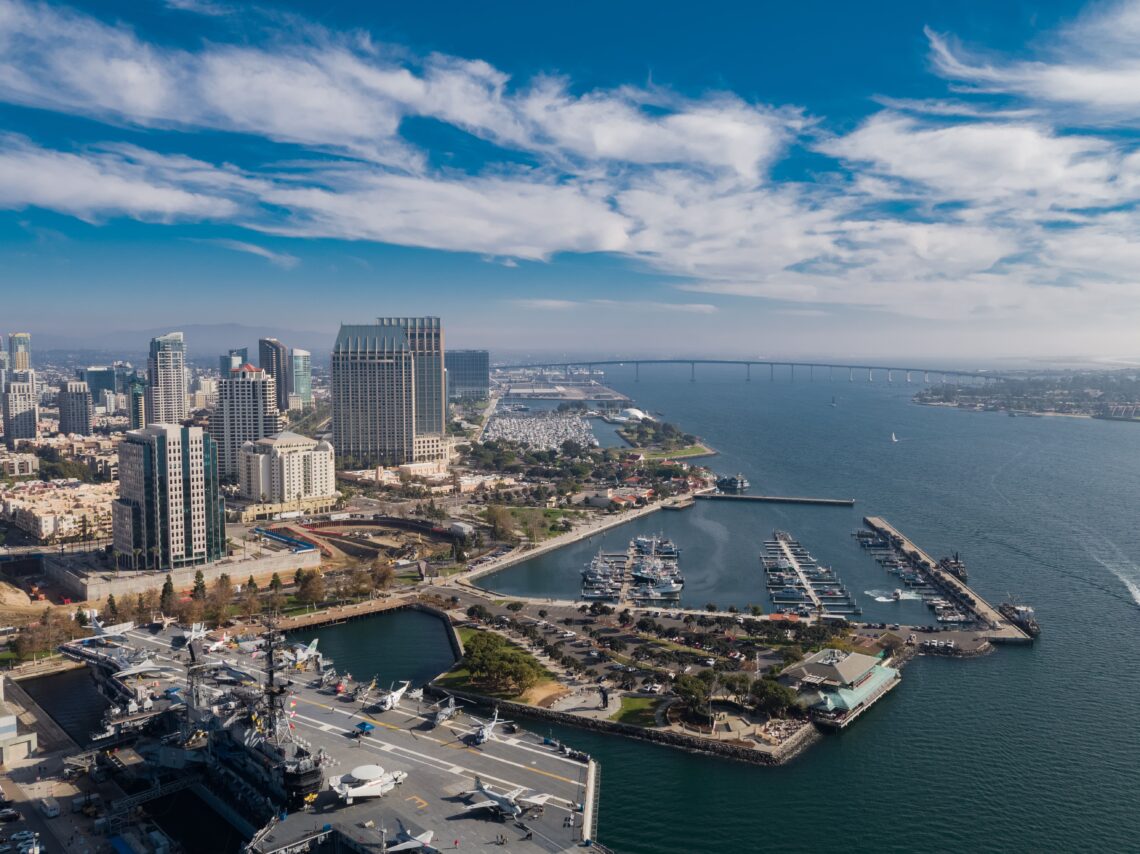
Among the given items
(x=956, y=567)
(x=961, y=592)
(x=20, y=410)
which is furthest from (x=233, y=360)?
(x=961, y=592)

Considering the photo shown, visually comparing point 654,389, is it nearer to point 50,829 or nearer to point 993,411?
point 993,411

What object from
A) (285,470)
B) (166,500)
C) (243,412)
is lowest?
(285,470)

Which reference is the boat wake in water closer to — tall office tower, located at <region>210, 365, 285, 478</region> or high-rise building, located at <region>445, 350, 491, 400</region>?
tall office tower, located at <region>210, 365, 285, 478</region>

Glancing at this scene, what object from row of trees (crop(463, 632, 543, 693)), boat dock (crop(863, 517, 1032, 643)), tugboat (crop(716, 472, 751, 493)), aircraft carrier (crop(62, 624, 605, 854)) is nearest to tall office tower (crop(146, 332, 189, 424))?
tugboat (crop(716, 472, 751, 493))

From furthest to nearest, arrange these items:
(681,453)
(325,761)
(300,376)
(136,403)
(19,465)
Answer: (300,376), (136,403), (681,453), (19,465), (325,761)

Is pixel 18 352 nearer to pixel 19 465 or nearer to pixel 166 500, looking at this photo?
pixel 19 465
